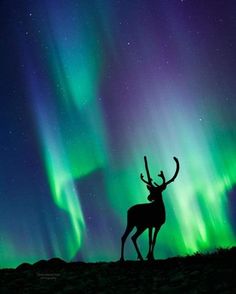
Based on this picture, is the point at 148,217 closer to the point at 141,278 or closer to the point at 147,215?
the point at 147,215

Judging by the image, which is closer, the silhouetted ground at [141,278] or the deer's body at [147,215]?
the silhouetted ground at [141,278]

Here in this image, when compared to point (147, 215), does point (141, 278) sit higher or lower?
lower

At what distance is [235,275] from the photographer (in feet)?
26.1

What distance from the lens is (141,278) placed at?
9.40 meters

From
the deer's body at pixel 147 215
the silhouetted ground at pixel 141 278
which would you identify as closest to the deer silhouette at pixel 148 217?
the deer's body at pixel 147 215

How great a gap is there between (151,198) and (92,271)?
440cm

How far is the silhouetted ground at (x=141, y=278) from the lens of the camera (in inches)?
314

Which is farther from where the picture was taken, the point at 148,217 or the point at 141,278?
the point at 148,217

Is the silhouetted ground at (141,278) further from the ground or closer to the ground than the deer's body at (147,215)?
closer to the ground

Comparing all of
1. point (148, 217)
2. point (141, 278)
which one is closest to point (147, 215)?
point (148, 217)

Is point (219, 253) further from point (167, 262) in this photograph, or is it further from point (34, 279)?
point (34, 279)

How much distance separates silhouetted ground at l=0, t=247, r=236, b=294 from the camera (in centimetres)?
799

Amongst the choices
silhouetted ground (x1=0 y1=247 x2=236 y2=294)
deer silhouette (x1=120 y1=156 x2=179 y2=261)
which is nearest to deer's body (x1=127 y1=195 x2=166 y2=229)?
deer silhouette (x1=120 y1=156 x2=179 y2=261)

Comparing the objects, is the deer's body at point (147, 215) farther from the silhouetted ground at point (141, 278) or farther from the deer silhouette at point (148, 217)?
the silhouetted ground at point (141, 278)
